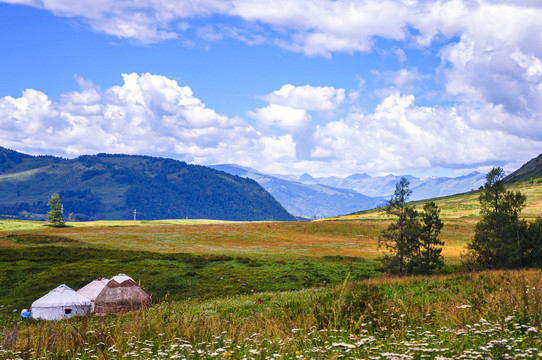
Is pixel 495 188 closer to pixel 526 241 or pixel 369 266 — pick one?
pixel 526 241

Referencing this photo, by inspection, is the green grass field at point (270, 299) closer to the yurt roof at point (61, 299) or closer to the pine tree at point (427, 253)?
the yurt roof at point (61, 299)

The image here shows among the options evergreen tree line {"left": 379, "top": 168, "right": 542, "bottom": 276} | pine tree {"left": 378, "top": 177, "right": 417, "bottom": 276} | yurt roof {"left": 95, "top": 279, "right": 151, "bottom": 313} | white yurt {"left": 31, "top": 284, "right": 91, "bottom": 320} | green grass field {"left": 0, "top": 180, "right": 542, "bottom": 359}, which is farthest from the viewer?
pine tree {"left": 378, "top": 177, "right": 417, "bottom": 276}

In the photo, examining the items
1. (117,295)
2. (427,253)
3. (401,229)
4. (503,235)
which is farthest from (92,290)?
(503,235)

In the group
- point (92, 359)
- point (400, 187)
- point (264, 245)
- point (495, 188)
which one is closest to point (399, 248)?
point (400, 187)

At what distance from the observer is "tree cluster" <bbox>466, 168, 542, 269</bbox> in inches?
1391

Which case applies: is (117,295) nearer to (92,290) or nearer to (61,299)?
(61,299)

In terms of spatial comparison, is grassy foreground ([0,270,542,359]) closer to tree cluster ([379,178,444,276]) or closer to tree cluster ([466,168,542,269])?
tree cluster ([466,168,542,269])

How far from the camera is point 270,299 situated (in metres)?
25.0

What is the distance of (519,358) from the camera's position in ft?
18.3

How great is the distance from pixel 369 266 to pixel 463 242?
39.6 m

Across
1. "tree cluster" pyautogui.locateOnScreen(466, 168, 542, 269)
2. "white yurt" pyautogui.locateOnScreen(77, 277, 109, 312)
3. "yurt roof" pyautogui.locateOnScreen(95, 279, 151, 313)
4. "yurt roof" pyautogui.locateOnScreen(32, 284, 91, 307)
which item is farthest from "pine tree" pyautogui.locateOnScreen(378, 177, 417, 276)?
"yurt roof" pyautogui.locateOnScreen(32, 284, 91, 307)

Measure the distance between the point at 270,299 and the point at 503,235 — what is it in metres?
24.0

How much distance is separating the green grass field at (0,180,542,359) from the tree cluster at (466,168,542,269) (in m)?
4.70

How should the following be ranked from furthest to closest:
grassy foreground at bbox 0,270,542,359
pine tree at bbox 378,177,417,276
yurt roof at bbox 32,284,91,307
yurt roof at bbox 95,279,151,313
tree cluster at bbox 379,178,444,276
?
tree cluster at bbox 379,178,444,276 → pine tree at bbox 378,177,417,276 → yurt roof at bbox 32,284,91,307 → yurt roof at bbox 95,279,151,313 → grassy foreground at bbox 0,270,542,359
